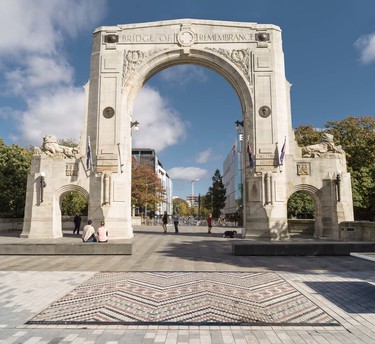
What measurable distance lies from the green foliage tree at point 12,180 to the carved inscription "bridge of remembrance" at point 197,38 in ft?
49.4

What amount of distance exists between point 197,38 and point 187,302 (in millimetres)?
19787

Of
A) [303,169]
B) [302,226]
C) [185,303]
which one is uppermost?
[303,169]

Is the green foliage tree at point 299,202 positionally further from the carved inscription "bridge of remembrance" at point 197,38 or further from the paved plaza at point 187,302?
the paved plaza at point 187,302

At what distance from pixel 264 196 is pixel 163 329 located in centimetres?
1569

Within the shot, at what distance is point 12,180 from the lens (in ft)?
92.7

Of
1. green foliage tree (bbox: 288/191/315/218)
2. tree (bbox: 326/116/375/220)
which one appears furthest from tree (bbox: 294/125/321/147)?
green foliage tree (bbox: 288/191/315/218)

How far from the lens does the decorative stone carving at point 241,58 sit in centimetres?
2177

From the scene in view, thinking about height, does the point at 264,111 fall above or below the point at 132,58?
below

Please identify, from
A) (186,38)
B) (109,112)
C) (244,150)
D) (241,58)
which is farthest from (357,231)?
(109,112)

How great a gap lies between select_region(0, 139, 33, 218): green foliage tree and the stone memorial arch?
8505 millimetres

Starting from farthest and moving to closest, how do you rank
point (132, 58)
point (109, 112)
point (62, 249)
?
point (132, 58)
point (109, 112)
point (62, 249)

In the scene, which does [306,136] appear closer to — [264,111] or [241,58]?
[264,111]

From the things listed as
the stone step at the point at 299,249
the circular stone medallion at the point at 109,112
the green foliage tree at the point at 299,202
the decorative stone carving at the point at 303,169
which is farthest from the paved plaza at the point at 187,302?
the green foliage tree at the point at 299,202

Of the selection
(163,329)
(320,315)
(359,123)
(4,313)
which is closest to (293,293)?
(320,315)
